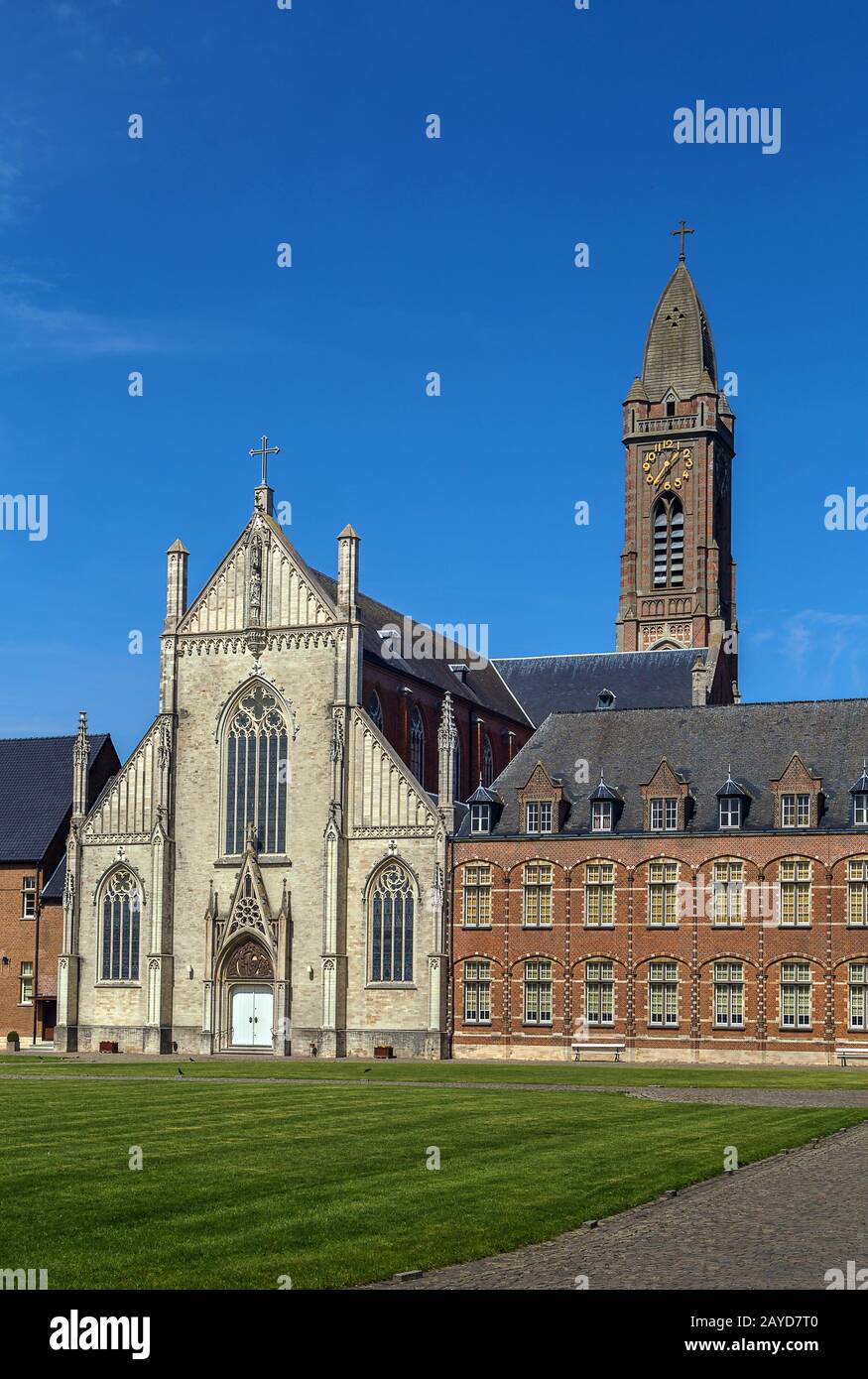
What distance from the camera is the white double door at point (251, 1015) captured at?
232 feet

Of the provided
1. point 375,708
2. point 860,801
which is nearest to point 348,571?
point 375,708

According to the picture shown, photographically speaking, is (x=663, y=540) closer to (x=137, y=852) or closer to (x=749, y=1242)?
(x=137, y=852)

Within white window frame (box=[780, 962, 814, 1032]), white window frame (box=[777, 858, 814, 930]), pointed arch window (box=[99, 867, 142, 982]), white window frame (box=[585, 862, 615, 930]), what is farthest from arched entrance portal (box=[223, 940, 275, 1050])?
white window frame (box=[777, 858, 814, 930])

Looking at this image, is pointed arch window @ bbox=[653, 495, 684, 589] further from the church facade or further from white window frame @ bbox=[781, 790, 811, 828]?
white window frame @ bbox=[781, 790, 811, 828]

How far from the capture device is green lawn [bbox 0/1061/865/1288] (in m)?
16.0

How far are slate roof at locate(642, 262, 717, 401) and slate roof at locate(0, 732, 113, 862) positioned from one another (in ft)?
148

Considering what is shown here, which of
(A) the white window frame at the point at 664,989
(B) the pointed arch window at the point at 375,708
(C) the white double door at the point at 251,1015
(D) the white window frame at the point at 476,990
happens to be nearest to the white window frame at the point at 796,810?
(A) the white window frame at the point at 664,989

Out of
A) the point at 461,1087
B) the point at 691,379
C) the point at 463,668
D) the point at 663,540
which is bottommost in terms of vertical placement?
the point at 461,1087

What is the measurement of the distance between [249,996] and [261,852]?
234 inches

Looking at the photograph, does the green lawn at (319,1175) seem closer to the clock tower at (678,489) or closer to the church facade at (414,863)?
the church facade at (414,863)

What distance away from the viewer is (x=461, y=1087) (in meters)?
42.5

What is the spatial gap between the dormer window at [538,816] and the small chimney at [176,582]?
722 inches
